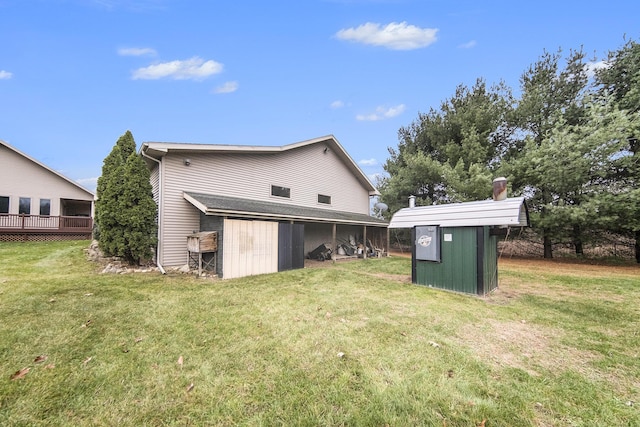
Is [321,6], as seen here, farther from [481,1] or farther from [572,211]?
[572,211]

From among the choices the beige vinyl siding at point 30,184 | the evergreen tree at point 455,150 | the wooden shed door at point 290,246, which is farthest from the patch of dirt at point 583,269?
the beige vinyl siding at point 30,184

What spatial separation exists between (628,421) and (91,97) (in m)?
25.2

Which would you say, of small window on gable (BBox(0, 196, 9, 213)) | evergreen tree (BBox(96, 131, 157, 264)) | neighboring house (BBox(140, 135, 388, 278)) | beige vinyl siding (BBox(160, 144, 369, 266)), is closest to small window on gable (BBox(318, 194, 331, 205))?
neighboring house (BBox(140, 135, 388, 278))

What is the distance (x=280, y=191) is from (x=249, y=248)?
5.02 m

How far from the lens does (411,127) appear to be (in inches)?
860

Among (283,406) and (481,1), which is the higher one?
(481,1)

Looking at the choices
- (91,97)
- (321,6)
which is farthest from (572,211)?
(91,97)

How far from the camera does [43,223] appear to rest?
15836 millimetres

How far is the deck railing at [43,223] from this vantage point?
1463cm

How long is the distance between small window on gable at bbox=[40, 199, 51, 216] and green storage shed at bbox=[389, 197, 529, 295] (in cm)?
2257

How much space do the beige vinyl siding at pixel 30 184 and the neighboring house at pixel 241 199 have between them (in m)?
11.8

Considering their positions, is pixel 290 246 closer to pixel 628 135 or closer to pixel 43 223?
pixel 628 135

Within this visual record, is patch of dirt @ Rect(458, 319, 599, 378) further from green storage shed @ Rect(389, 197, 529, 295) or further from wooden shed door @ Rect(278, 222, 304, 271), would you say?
wooden shed door @ Rect(278, 222, 304, 271)

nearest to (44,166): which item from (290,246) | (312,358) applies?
(290,246)
